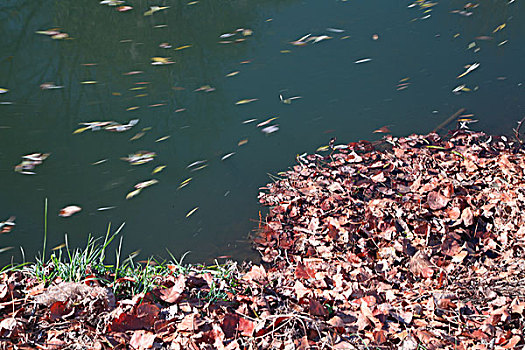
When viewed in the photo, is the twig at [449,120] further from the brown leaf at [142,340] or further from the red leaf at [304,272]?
the brown leaf at [142,340]

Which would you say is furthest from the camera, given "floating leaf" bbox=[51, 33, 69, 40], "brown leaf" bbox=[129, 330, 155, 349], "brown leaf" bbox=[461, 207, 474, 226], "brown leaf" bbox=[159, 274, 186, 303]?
"floating leaf" bbox=[51, 33, 69, 40]

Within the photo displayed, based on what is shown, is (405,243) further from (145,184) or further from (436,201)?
(145,184)

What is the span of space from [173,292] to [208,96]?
10.6 ft

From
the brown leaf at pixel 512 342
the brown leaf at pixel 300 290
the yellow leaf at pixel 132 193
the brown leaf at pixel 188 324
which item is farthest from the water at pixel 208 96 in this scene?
the brown leaf at pixel 512 342

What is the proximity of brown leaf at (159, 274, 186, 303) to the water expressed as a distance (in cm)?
96

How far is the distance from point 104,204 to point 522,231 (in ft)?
10.8

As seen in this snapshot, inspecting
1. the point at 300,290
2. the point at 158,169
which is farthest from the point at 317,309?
the point at 158,169

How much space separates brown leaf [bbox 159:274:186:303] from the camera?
2.31 m

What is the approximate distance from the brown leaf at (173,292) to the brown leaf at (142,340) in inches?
11.7

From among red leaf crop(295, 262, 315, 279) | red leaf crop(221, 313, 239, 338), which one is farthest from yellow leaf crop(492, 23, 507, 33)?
red leaf crop(221, 313, 239, 338)

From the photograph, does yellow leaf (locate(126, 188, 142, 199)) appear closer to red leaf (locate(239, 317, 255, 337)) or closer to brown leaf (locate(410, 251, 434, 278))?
red leaf (locate(239, 317, 255, 337))

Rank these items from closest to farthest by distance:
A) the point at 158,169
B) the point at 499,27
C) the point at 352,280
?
1. the point at 352,280
2. the point at 158,169
3. the point at 499,27

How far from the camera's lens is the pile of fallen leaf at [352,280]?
6.73 feet

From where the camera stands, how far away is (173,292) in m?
2.34
